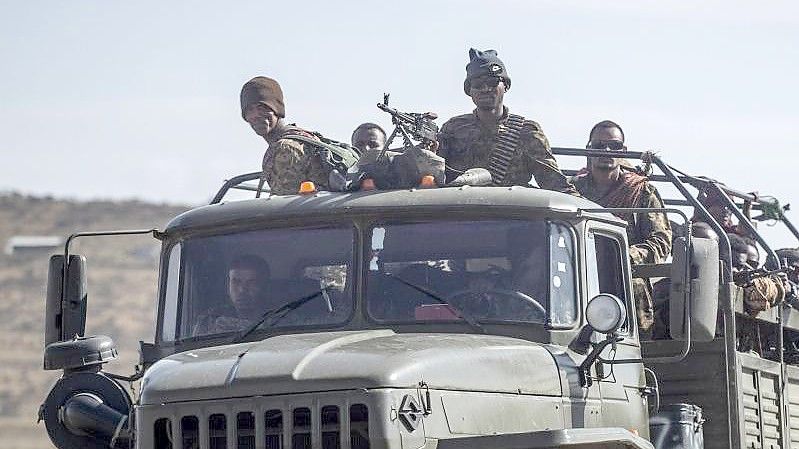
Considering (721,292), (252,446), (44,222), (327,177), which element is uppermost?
(44,222)

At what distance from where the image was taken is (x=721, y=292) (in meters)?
9.17

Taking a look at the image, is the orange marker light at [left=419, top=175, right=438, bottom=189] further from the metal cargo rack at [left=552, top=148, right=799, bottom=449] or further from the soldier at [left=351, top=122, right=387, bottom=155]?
the soldier at [left=351, top=122, right=387, bottom=155]

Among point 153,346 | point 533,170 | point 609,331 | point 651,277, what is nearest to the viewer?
point 609,331

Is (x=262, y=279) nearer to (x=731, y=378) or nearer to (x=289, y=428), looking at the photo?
(x=289, y=428)

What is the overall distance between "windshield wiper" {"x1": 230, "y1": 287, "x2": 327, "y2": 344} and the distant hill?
32.8 meters

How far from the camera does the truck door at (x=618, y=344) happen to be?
8.22 m

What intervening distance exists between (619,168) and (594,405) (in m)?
3.40

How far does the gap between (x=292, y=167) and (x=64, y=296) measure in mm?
1826

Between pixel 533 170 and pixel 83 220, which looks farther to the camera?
pixel 83 220

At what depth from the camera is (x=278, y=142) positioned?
10.3 meters

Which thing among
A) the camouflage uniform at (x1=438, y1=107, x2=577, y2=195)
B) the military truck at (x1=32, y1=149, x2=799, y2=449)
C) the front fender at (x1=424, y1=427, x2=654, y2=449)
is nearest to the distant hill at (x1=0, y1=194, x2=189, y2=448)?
the camouflage uniform at (x1=438, y1=107, x2=577, y2=195)

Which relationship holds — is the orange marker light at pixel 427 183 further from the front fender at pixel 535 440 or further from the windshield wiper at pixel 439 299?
the front fender at pixel 535 440

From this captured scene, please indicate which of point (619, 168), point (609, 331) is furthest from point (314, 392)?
point (619, 168)

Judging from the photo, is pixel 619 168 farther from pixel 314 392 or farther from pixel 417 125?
pixel 314 392
